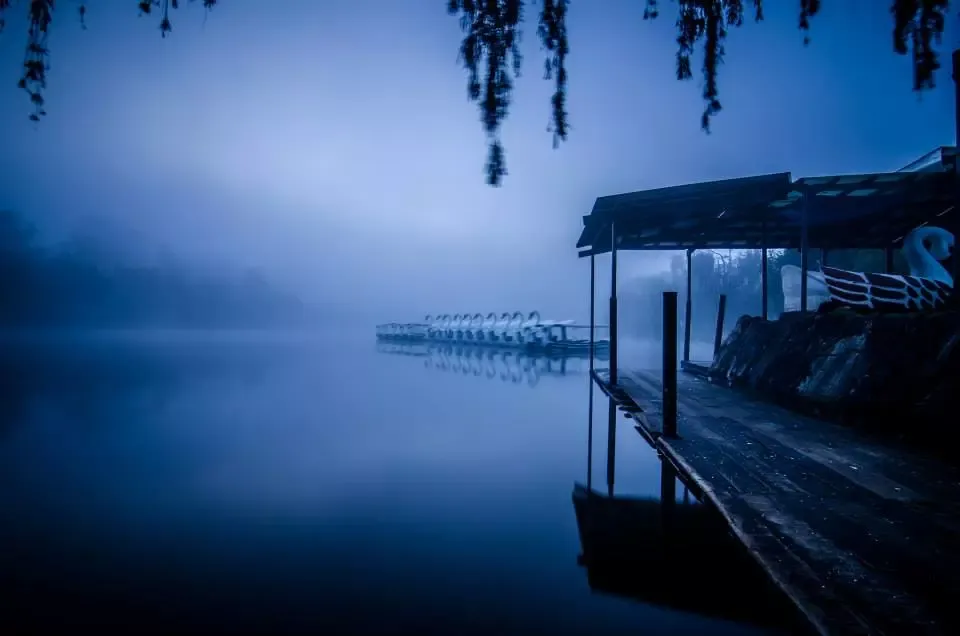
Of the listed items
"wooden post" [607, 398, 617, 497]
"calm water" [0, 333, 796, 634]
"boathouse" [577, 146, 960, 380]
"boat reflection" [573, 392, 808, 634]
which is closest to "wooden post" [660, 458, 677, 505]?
"boat reflection" [573, 392, 808, 634]

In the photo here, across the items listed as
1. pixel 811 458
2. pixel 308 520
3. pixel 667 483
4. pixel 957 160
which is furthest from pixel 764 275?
pixel 308 520

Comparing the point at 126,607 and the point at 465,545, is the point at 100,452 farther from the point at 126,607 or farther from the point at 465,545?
the point at 465,545

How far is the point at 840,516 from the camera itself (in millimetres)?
3455

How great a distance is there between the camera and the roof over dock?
28.3ft

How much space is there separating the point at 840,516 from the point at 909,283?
6284mm

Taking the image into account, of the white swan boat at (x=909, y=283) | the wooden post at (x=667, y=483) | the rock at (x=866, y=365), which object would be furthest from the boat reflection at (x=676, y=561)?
the white swan boat at (x=909, y=283)

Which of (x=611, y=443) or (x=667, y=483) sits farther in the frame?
(x=611, y=443)

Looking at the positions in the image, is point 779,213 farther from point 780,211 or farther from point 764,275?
point 764,275

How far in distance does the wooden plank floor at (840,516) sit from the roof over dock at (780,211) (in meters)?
4.36

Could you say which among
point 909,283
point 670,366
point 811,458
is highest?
point 909,283

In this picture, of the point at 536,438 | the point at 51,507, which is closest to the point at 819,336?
the point at 536,438

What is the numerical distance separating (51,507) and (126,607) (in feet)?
10.4

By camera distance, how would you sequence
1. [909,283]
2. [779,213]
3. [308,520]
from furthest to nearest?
[779,213] < [909,283] < [308,520]

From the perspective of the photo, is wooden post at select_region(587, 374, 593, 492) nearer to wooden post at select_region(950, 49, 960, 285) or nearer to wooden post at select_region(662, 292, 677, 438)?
wooden post at select_region(662, 292, 677, 438)
